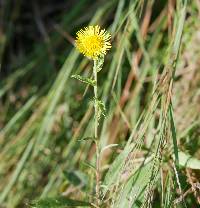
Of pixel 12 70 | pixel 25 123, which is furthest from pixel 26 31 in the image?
pixel 25 123

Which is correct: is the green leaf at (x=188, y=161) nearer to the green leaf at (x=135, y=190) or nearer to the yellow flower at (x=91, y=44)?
the green leaf at (x=135, y=190)

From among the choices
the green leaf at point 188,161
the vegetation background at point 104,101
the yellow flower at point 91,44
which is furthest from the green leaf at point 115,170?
the yellow flower at point 91,44

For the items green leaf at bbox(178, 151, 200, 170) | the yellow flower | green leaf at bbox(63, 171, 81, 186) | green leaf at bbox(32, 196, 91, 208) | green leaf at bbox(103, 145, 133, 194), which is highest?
the yellow flower

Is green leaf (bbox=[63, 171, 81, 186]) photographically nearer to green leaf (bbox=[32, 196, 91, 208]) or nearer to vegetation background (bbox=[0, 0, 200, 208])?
vegetation background (bbox=[0, 0, 200, 208])

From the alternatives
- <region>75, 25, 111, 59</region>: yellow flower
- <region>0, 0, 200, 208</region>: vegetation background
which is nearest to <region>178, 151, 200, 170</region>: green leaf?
<region>0, 0, 200, 208</region>: vegetation background

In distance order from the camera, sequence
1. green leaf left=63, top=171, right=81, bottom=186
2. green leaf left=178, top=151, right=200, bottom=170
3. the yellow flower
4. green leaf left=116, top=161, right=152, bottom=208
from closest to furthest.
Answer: the yellow flower
green leaf left=116, top=161, right=152, bottom=208
green leaf left=178, top=151, right=200, bottom=170
green leaf left=63, top=171, right=81, bottom=186

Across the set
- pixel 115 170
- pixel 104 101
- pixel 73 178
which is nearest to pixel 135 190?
pixel 115 170

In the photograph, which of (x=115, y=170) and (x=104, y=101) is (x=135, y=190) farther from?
(x=104, y=101)
